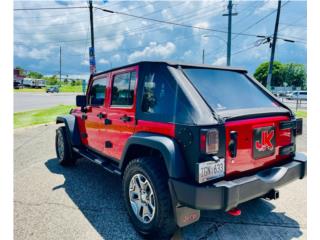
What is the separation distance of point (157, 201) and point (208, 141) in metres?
0.82

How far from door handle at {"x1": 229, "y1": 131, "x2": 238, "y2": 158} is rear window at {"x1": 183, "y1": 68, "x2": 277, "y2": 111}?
12.2 inches

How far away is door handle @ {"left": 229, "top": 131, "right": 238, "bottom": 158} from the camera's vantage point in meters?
2.38

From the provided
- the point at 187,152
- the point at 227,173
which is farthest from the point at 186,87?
the point at 227,173

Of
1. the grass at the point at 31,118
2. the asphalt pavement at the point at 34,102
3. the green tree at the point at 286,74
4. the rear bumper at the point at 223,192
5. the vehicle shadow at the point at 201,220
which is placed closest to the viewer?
the rear bumper at the point at 223,192

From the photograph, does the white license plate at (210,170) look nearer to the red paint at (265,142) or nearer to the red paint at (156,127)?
the red paint at (156,127)

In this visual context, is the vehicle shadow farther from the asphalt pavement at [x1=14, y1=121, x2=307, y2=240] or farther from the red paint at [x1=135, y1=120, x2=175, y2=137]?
the red paint at [x1=135, y1=120, x2=175, y2=137]

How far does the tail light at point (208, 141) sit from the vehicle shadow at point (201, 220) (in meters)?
1.12

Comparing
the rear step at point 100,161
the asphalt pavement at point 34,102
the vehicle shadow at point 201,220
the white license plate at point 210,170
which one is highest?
the asphalt pavement at point 34,102

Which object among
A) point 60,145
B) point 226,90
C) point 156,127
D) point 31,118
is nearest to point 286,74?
point 31,118

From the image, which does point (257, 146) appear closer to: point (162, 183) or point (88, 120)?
point (162, 183)

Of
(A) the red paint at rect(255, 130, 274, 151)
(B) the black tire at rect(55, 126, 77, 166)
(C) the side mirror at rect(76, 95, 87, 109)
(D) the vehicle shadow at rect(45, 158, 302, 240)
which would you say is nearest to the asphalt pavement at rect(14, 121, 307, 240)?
(D) the vehicle shadow at rect(45, 158, 302, 240)

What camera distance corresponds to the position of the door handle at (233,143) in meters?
2.38

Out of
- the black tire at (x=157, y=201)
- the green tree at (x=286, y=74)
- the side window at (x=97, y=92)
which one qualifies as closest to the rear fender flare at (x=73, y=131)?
the side window at (x=97, y=92)

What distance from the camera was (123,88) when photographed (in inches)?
134
